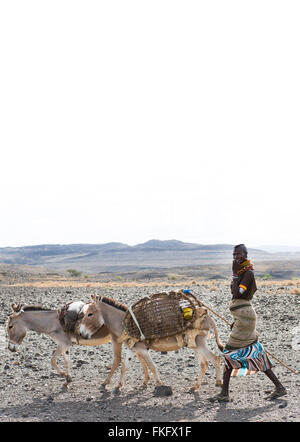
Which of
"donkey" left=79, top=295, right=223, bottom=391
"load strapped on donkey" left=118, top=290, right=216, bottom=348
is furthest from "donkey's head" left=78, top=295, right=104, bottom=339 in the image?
"load strapped on donkey" left=118, top=290, right=216, bottom=348

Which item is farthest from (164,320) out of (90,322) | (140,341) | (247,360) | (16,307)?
(16,307)

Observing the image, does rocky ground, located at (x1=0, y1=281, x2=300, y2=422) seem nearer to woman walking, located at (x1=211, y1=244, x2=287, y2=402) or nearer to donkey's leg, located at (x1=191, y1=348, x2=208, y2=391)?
donkey's leg, located at (x1=191, y1=348, x2=208, y2=391)

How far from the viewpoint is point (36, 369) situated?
9.98 metres

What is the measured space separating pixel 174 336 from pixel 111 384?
5.69 feet

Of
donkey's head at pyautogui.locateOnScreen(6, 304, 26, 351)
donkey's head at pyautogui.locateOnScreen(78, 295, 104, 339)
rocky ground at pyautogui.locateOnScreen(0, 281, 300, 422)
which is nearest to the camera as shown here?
rocky ground at pyautogui.locateOnScreen(0, 281, 300, 422)

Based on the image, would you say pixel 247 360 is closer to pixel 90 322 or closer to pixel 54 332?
pixel 90 322

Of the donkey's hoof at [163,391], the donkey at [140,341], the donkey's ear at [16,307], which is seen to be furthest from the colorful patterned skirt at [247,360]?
the donkey's ear at [16,307]

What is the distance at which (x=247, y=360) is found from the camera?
7719 mm

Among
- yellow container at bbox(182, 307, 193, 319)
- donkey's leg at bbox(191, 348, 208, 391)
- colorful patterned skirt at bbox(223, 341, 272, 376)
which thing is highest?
yellow container at bbox(182, 307, 193, 319)

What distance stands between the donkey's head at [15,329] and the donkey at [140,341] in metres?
1.33

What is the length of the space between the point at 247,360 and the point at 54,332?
3.77 meters

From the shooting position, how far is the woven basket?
830 cm

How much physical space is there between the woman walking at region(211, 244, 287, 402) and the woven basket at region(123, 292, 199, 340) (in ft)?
3.04
